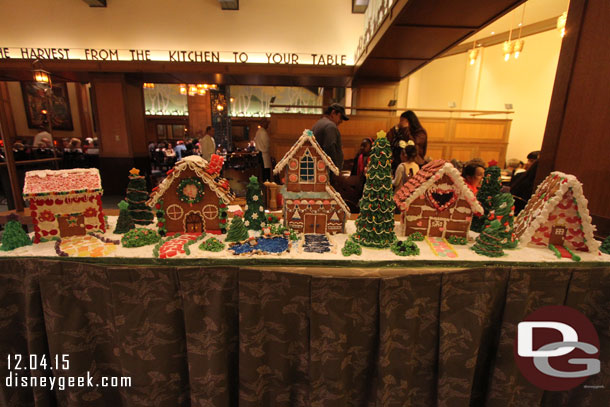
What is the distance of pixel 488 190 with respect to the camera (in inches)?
91.7

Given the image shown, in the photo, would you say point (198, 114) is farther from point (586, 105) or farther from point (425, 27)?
point (586, 105)

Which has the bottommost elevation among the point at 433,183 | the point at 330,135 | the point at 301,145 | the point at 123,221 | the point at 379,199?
the point at 123,221

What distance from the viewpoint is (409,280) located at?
66.4 inches

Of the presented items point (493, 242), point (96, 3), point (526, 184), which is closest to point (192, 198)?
point (493, 242)

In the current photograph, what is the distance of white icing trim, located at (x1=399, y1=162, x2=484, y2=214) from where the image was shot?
2.03m

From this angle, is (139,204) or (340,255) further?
(139,204)

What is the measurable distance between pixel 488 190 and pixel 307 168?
→ 1.56m

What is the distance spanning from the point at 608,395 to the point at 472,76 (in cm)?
1233

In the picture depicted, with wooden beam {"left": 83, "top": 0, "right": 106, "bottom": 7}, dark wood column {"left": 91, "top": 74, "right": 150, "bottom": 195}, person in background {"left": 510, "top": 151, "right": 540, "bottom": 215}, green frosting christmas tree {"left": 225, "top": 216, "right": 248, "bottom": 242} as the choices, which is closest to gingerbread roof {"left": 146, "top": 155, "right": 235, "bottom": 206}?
green frosting christmas tree {"left": 225, "top": 216, "right": 248, "bottom": 242}

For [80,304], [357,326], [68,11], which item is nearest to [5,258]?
[80,304]

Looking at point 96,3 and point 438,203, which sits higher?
point 96,3

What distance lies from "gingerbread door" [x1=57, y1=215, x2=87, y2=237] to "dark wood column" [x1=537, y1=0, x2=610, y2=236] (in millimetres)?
4202

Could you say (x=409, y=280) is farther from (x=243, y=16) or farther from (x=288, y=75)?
(x=243, y=16)

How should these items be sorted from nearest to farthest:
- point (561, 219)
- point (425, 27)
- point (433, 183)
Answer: point (561, 219)
point (433, 183)
point (425, 27)
